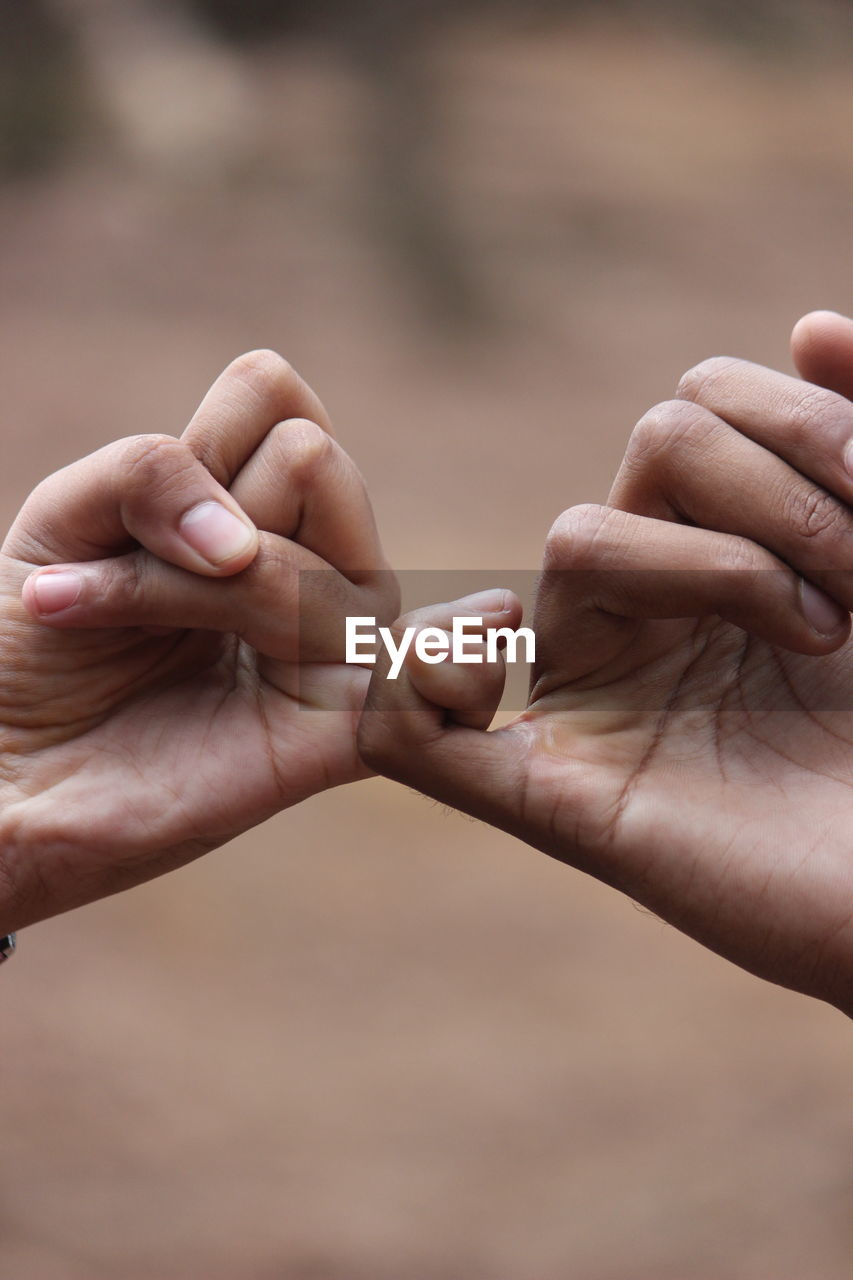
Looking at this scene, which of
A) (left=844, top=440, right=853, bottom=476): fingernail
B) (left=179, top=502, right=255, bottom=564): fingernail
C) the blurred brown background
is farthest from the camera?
the blurred brown background

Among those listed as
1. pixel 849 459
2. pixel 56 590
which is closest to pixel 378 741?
pixel 56 590

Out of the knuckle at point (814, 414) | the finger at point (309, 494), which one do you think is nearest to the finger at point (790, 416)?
the knuckle at point (814, 414)

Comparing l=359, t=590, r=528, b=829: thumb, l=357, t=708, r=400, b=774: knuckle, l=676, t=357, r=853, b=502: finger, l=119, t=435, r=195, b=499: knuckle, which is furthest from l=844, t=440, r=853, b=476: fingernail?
l=119, t=435, r=195, b=499: knuckle

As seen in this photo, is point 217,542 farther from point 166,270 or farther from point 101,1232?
point 166,270

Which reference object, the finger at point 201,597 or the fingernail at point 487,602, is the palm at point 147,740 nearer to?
the finger at point 201,597

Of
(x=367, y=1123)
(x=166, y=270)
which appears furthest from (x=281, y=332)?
(x=367, y=1123)

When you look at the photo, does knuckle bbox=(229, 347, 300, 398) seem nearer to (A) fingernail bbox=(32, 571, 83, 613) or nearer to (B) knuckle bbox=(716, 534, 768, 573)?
(A) fingernail bbox=(32, 571, 83, 613)
